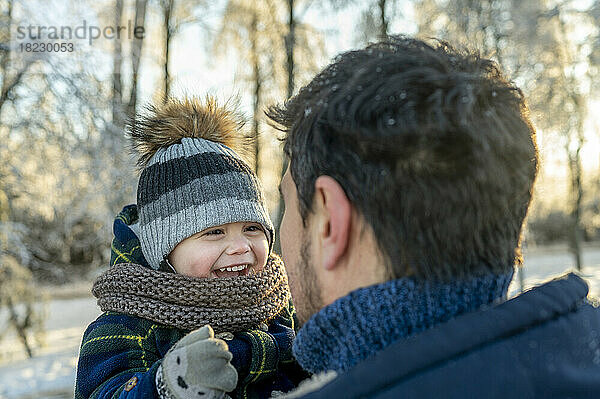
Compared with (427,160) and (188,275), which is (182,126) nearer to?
(188,275)

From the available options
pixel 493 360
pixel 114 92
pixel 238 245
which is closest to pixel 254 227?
pixel 238 245

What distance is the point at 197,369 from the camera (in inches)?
57.3

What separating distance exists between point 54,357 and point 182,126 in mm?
8095

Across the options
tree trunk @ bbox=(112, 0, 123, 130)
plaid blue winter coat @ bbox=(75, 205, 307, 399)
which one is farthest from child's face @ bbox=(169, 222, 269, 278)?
tree trunk @ bbox=(112, 0, 123, 130)

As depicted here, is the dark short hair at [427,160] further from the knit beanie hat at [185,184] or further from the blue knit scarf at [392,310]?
the knit beanie hat at [185,184]

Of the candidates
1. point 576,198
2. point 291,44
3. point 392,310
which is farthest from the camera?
point 576,198

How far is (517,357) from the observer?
953mm

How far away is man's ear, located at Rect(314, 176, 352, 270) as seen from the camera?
1176 millimetres

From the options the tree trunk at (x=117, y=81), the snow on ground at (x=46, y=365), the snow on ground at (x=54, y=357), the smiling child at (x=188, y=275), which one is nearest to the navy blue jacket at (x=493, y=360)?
the smiling child at (x=188, y=275)

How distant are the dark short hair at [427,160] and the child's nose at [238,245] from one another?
94 centimetres

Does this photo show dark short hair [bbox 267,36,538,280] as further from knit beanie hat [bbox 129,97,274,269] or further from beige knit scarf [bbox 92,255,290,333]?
knit beanie hat [bbox 129,97,274,269]

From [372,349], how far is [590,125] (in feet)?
58.4

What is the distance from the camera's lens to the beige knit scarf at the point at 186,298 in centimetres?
188

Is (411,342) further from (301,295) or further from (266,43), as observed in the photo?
(266,43)
